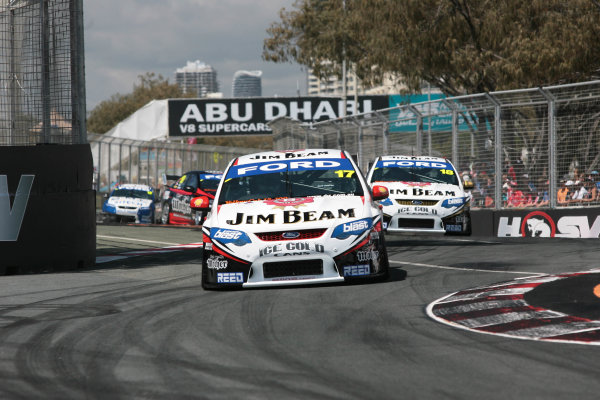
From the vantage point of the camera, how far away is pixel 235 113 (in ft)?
183

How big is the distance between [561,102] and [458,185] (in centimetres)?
337

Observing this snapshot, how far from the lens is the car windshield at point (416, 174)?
1683cm

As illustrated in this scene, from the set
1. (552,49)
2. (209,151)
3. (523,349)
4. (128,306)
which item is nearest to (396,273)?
(128,306)

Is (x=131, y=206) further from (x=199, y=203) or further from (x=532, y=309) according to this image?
(x=532, y=309)

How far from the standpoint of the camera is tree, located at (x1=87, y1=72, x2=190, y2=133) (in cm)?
10475

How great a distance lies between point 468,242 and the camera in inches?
618

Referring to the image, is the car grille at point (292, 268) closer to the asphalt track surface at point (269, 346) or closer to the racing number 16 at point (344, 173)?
the asphalt track surface at point (269, 346)

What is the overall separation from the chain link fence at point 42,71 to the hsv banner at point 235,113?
1686 inches

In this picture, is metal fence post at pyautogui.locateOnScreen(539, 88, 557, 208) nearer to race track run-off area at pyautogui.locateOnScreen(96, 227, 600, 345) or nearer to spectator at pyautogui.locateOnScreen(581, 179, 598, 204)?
spectator at pyautogui.locateOnScreen(581, 179, 598, 204)

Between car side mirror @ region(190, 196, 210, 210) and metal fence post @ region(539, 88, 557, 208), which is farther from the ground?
metal fence post @ region(539, 88, 557, 208)

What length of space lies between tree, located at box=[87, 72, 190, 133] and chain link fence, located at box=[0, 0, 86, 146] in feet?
302

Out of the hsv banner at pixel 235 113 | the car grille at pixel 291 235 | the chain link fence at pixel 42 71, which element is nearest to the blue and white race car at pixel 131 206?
the chain link fence at pixel 42 71

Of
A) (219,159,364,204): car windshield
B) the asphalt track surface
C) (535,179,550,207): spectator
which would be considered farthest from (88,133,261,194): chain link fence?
the asphalt track surface

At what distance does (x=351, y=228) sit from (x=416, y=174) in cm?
818
